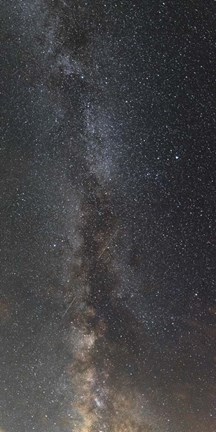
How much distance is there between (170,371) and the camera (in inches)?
284

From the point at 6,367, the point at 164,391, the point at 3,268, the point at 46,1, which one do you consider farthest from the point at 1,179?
the point at 164,391

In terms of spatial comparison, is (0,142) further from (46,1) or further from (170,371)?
(170,371)

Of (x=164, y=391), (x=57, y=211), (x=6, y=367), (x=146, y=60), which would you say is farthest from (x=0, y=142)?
(x=164, y=391)

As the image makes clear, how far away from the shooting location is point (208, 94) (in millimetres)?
4867

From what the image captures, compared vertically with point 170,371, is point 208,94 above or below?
above

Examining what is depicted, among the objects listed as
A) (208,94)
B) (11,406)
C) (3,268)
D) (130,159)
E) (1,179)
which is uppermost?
(208,94)

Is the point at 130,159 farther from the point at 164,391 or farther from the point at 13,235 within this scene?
the point at 164,391

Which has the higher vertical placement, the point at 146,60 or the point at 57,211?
the point at 146,60

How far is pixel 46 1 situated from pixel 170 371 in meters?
5.54

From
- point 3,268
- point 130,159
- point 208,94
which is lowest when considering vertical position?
point 3,268

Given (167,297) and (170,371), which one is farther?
(170,371)

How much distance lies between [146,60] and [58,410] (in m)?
6.22

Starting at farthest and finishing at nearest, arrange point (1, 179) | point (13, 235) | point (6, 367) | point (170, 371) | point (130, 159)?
point (6, 367) < point (170, 371) < point (13, 235) < point (1, 179) < point (130, 159)

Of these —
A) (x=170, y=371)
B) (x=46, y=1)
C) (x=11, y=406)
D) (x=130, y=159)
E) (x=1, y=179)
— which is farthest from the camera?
(x=11, y=406)
